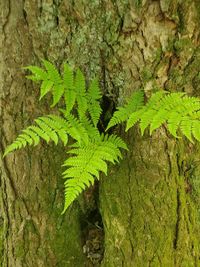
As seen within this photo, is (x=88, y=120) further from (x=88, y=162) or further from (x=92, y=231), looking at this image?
(x=92, y=231)

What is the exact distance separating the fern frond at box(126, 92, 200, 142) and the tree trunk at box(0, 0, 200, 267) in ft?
0.81

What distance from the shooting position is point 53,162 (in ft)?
8.86

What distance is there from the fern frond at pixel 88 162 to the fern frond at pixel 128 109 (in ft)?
0.47

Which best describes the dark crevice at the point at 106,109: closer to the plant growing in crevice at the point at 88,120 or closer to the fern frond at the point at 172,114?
the plant growing in crevice at the point at 88,120

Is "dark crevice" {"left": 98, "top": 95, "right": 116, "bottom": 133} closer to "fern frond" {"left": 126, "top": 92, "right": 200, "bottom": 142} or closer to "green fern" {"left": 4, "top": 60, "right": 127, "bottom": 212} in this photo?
"green fern" {"left": 4, "top": 60, "right": 127, "bottom": 212}

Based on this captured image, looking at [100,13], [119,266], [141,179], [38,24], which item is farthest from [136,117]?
[119,266]

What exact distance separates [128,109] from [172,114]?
32 centimetres

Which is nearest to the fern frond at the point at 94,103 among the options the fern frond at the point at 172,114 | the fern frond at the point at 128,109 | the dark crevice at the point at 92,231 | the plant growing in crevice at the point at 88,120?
the plant growing in crevice at the point at 88,120

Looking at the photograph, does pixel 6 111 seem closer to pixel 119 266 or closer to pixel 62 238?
pixel 62 238

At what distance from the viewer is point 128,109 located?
237cm

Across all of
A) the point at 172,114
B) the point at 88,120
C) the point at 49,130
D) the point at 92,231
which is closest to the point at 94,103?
the point at 88,120

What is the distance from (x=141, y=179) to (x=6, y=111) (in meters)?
1.06

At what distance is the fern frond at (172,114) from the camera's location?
2.09 meters

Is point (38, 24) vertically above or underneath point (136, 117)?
above
